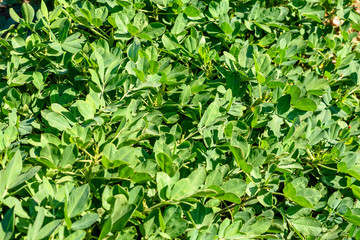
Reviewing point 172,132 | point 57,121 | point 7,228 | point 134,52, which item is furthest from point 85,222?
point 134,52

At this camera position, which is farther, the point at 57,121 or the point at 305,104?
the point at 305,104

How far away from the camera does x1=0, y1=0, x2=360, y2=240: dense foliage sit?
120 cm

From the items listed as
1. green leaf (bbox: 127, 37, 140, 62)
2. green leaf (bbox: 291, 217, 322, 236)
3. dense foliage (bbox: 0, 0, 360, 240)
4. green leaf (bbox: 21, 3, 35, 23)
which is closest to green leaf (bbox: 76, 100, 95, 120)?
dense foliage (bbox: 0, 0, 360, 240)

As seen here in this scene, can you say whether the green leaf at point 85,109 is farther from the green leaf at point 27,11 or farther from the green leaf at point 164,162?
the green leaf at point 27,11

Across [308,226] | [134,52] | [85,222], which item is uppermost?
[134,52]

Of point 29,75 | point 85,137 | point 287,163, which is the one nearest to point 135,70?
point 85,137

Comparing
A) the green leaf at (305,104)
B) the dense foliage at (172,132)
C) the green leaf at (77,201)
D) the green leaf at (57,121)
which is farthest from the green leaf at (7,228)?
the green leaf at (305,104)

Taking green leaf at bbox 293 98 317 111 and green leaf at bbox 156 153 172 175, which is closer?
green leaf at bbox 156 153 172 175

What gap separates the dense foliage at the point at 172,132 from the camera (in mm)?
1197

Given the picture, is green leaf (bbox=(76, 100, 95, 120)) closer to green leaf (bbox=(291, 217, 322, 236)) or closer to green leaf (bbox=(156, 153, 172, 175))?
green leaf (bbox=(156, 153, 172, 175))

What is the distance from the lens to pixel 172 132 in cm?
149

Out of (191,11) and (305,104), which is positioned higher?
(191,11)

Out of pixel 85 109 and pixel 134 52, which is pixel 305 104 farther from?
pixel 85 109

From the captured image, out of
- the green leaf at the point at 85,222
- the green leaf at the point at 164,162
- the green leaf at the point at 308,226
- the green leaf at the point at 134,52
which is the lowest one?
the green leaf at the point at 308,226
